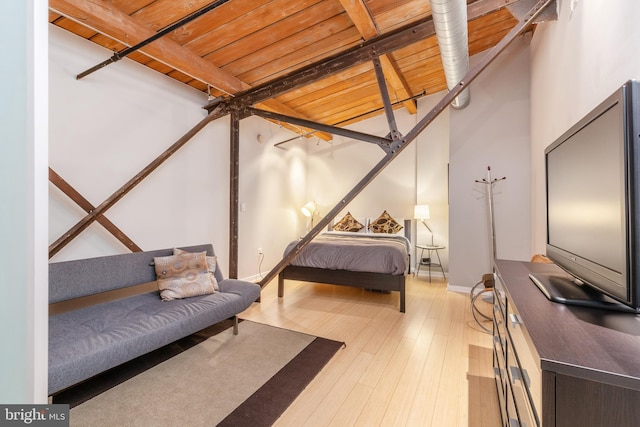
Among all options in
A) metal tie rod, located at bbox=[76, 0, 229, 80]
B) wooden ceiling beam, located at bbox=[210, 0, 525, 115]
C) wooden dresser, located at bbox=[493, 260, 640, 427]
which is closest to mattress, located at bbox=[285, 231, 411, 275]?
wooden ceiling beam, located at bbox=[210, 0, 525, 115]

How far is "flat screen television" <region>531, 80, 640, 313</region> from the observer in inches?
31.1

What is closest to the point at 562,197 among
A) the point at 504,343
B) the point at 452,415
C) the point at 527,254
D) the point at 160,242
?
the point at 504,343

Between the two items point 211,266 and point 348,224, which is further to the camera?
point 348,224

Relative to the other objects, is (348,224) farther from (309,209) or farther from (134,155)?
(134,155)

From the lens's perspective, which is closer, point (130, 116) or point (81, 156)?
point (81, 156)

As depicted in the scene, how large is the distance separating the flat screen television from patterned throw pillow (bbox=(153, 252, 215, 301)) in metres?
2.48

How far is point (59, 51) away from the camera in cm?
229

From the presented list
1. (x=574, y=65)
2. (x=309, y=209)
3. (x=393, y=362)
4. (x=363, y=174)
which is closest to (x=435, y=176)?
(x=363, y=174)

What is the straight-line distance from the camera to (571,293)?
113 cm

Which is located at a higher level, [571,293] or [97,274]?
[571,293]

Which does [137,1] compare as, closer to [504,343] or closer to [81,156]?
[81,156]

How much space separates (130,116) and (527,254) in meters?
5.12

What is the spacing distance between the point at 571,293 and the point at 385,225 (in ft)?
12.9

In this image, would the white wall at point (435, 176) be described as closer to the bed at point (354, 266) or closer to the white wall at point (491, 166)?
the white wall at point (491, 166)
